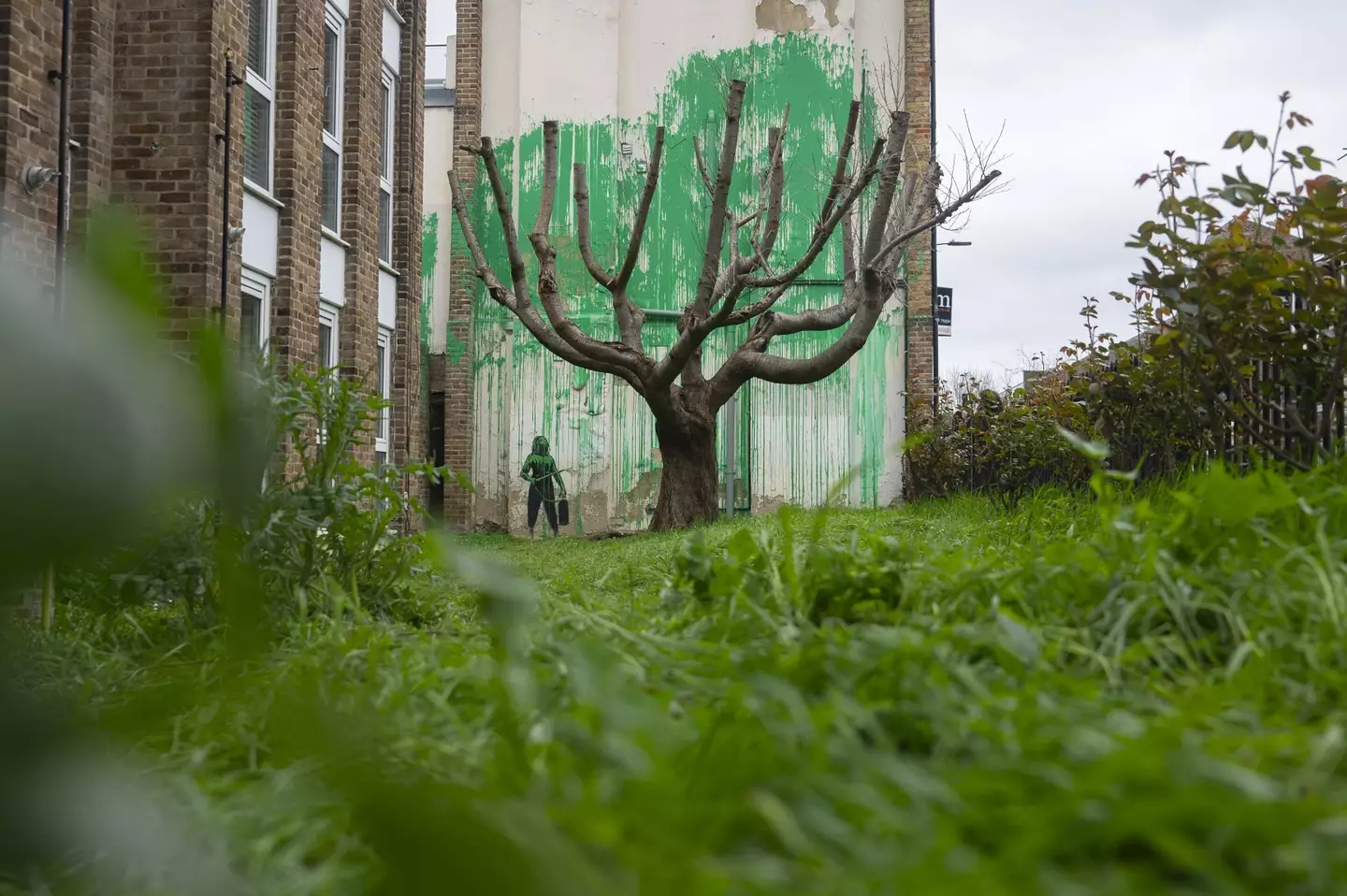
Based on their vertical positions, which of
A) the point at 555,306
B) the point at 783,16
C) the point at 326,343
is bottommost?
the point at 326,343

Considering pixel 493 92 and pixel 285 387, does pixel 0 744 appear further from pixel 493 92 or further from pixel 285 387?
pixel 493 92

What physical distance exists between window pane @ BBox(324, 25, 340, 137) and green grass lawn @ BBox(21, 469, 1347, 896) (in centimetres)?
1050

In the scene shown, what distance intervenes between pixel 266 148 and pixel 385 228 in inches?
159

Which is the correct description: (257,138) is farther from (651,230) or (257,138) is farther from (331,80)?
(651,230)

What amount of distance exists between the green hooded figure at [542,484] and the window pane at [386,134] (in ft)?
15.6

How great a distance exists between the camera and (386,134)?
14.1 meters

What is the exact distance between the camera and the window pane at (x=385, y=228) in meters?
14.0

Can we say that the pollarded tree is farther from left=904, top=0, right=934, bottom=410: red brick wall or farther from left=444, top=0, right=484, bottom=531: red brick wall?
left=444, top=0, right=484, bottom=531: red brick wall

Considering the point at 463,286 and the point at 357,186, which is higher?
the point at 357,186

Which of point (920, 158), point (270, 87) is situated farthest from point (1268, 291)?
point (920, 158)

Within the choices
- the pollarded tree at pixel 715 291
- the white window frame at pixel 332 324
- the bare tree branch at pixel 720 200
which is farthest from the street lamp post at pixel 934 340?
the white window frame at pixel 332 324

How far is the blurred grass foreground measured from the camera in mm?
270

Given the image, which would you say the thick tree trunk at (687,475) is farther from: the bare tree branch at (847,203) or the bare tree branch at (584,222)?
the bare tree branch at (847,203)

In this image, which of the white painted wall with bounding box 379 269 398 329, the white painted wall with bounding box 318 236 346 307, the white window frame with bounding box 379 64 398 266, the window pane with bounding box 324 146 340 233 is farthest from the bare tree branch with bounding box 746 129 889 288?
the white window frame with bounding box 379 64 398 266
